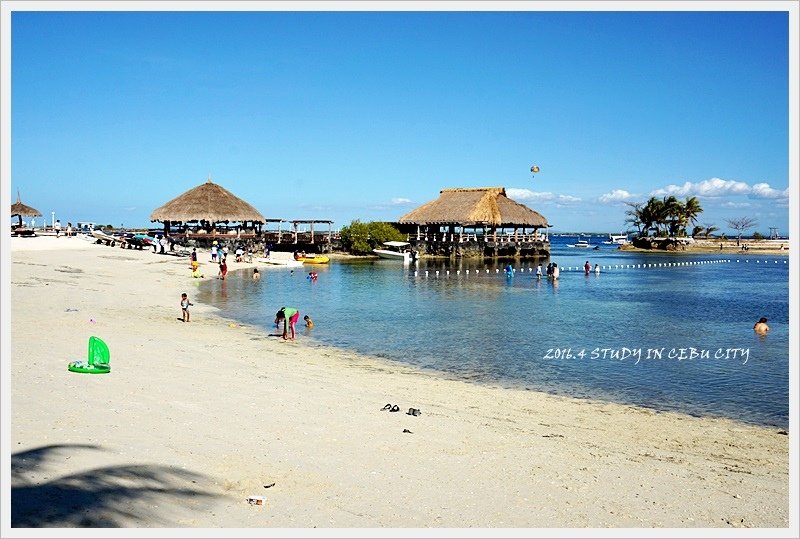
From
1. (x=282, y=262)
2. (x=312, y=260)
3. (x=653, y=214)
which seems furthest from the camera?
(x=653, y=214)

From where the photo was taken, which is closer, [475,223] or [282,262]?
[282,262]

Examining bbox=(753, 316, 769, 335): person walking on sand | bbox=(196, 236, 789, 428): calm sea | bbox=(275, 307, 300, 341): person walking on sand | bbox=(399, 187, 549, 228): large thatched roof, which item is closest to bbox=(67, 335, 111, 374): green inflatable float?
bbox=(275, 307, 300, 341): person walking on sand

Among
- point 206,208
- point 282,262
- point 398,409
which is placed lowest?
point 398,409

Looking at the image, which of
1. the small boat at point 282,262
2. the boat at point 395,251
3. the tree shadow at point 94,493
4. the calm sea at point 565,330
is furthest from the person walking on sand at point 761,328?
the boat at point 395,251

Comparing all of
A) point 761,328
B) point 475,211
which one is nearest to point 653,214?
point 475,211

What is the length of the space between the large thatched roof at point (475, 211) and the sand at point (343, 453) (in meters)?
49.2

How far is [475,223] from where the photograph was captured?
61156 mm

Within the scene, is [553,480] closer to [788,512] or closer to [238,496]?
[788,512]

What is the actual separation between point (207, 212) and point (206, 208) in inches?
19.1

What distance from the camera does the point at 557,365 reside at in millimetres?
15008

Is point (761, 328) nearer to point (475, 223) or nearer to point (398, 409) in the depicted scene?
point (398, 409)

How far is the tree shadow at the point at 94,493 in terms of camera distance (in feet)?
16.5

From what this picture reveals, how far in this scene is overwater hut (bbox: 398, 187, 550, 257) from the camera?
61938mm

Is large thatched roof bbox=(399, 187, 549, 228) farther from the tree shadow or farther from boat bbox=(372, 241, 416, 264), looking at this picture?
the tree shadow
